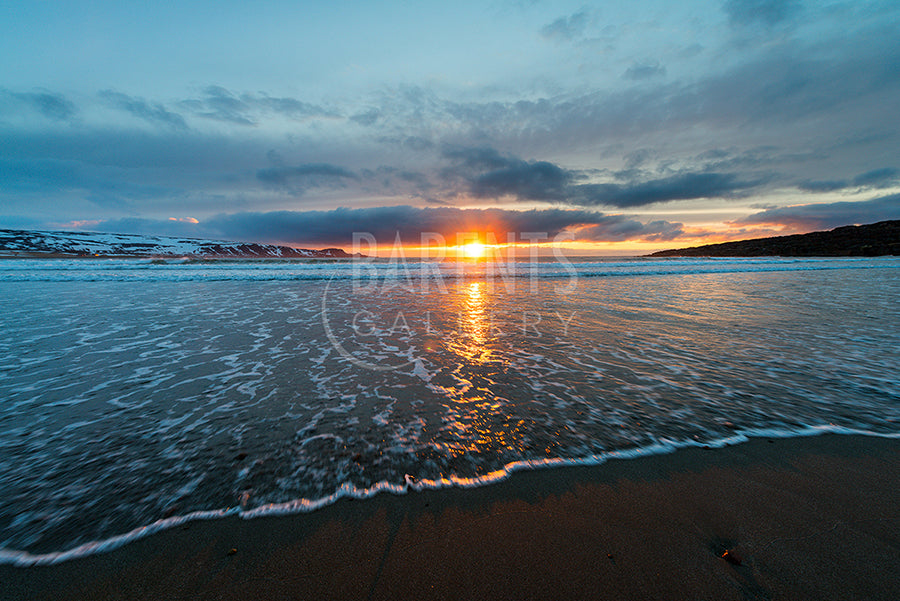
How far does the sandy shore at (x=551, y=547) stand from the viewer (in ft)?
6.16

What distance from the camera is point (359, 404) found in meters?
4.16

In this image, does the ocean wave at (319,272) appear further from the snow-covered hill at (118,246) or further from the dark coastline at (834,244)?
the snow-covered hill at (118,246)

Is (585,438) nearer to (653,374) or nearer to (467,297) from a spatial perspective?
(653,374)

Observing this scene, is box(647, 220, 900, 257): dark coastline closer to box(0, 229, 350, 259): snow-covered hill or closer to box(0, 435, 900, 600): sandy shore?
box(0, 435, 900, 600): sandy shore

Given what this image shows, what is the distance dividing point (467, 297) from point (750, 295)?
1173cm

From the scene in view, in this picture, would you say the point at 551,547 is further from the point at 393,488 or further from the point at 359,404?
the point at 359,404

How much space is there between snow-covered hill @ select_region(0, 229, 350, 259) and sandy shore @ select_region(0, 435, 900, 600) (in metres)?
95.0

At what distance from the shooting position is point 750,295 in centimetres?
1345

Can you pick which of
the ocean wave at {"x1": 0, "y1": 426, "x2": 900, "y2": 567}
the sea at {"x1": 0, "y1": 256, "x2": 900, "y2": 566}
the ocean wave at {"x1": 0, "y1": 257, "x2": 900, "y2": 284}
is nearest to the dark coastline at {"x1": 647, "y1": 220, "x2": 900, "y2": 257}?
the ocean wave at {"x1": 0, "y1": 257, "x2": 900, "y2": 284}

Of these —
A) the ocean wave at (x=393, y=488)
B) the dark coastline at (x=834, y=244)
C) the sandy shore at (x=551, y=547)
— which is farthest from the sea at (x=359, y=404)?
the dark coastline at (x=834, y=244)

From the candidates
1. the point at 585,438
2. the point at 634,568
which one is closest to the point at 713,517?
the point at 634,568

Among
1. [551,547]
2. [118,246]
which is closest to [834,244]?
[551,547]

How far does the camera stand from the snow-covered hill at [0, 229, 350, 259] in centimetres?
8706

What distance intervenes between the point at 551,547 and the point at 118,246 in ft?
500
